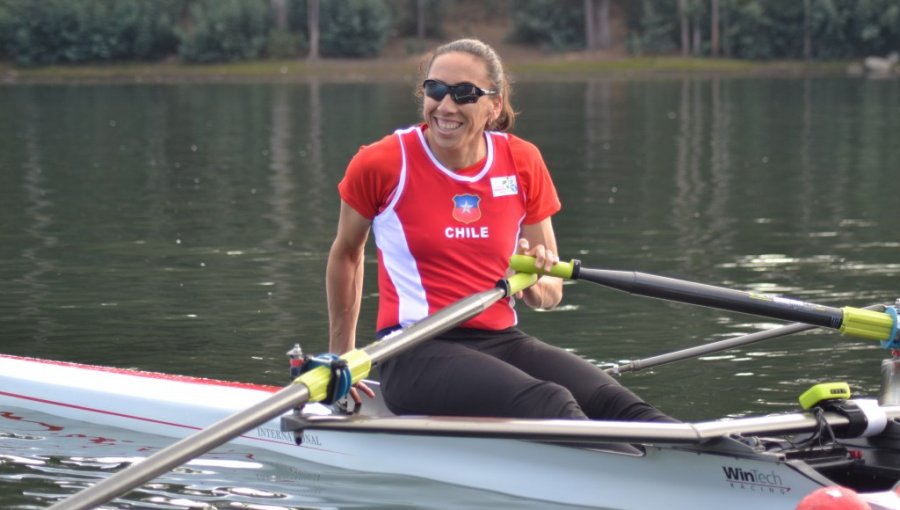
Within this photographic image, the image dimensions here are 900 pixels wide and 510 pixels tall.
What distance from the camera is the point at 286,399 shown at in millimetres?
5324

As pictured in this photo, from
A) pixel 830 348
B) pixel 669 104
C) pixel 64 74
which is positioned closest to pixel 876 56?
pixel 669 104

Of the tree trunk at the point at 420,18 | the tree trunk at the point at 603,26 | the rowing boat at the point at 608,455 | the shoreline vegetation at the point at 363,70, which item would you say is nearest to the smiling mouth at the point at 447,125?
the rowing boat at the point at 608,455

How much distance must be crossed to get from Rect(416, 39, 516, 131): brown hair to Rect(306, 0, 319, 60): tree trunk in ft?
187

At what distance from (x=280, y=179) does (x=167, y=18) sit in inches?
1682

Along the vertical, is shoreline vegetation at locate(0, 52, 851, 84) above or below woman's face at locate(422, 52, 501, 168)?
Answer: below

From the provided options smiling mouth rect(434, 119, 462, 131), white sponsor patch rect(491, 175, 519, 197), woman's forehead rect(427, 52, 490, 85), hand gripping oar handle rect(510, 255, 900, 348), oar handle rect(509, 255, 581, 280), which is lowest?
hand gripping oar handle rect(510, 255, 900, 348)

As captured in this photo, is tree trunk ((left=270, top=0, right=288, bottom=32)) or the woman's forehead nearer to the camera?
the woman's forehead

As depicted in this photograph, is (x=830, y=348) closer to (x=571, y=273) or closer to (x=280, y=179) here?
(x=571, y=273)

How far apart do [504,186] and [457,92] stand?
495mm

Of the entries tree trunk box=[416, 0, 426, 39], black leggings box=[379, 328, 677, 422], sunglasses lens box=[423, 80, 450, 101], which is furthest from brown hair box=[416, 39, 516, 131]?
tree trunk box=[416, 0, 426, 39]

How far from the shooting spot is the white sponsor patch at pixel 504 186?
611 centimetres

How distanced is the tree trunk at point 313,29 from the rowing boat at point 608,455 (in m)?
56.6

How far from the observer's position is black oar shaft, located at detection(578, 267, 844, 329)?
20.1 ft

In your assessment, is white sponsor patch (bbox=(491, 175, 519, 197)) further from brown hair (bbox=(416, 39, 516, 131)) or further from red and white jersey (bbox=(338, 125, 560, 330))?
brown hair (bbox=(416, 39, 516, 131))
